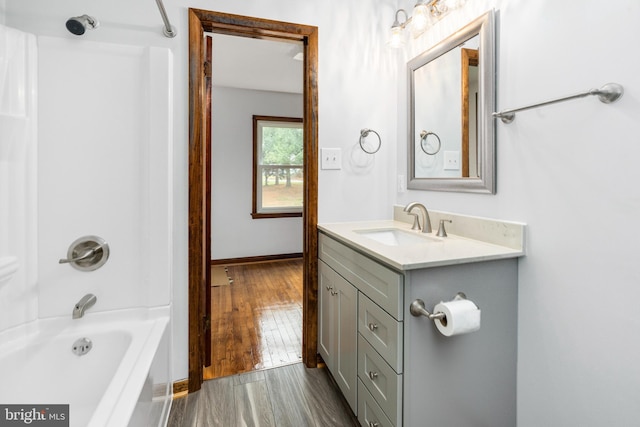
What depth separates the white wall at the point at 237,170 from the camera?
436 centimetres

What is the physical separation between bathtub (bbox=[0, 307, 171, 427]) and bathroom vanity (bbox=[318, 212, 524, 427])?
836 millimetres

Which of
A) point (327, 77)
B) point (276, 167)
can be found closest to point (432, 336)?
point (327, 77)

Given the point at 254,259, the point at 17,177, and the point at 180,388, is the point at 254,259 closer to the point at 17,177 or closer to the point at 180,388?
the point at 180,388

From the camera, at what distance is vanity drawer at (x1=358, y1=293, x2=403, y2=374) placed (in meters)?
1.15

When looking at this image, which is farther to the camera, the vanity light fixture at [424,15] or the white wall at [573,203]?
the vanity light fixture at [424,15]

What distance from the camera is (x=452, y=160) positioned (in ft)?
5.57

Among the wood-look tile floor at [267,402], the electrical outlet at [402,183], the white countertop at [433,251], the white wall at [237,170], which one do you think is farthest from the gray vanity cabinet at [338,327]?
the white wall at [237,170]

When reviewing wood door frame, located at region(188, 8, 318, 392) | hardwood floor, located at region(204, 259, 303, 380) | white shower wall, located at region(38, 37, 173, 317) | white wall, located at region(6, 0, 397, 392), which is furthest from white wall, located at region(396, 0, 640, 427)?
white shower wall, located at region(38, 37, 173, 317)

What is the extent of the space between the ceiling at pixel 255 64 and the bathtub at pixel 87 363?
2172 millimetres

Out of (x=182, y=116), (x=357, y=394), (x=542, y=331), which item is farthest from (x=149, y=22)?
(x=542, y=331)

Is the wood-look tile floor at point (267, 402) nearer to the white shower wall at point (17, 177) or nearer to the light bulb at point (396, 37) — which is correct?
the white shower wall at point (17, 177)

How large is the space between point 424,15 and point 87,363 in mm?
2298

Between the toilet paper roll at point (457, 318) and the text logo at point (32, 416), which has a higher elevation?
the toilet paper roll at point (457, 318)

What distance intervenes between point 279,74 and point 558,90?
3196 mm
